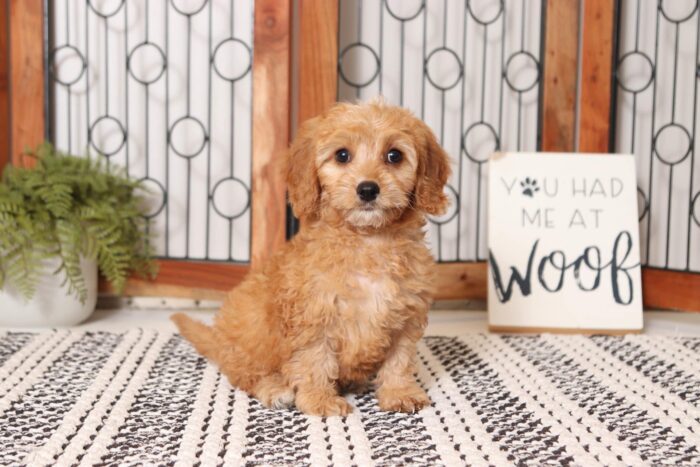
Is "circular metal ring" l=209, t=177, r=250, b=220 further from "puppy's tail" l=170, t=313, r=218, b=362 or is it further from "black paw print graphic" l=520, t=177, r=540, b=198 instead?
"black paw print graphic" l=520, t=177, r=540, b=198

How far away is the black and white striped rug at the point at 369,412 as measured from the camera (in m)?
1.67

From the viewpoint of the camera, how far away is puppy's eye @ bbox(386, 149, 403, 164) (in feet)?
6.47

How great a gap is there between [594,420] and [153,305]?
2.11 meters

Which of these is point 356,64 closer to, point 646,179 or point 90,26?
point 90,26

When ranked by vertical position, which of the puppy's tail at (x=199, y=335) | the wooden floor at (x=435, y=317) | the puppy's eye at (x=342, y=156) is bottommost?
the wooden floor at (x=435, y=317)

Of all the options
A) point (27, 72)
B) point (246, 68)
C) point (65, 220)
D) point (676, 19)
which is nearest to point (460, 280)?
point (246, 68)

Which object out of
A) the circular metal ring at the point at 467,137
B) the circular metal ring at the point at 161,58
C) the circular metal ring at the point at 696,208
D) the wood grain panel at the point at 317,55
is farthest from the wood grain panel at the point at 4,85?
the circular metal ring at the point at 696,208

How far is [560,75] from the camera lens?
10.4 feet

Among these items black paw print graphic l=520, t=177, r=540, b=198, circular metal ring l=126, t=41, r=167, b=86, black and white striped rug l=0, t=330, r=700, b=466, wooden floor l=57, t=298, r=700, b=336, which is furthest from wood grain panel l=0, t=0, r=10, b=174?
black paw print graphic l=520, t=177, r=540, b=198

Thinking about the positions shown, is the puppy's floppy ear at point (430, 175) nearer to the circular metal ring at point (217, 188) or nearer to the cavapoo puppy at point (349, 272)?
the cavapoo puppy at point (349, 272)

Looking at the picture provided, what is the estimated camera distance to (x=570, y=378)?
2322mm

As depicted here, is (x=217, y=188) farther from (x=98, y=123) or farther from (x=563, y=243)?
(x=563, y=243)

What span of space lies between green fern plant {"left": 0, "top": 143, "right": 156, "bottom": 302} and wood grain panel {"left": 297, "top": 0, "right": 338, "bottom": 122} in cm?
79

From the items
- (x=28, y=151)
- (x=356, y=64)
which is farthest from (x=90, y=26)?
(x=356, y=64)
